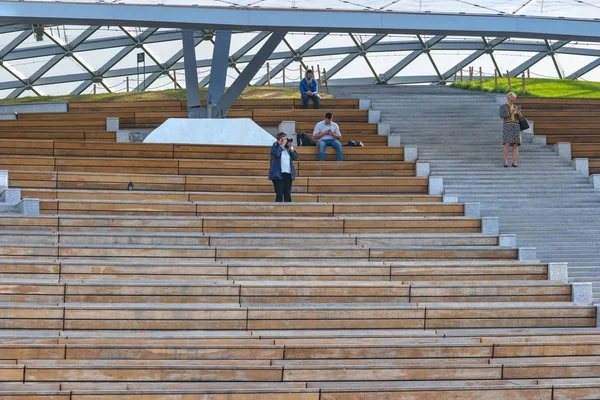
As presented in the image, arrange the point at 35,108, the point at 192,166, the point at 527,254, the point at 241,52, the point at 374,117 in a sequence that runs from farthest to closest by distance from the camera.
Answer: the point at 241,52 → the point at 35,108 → the point at 374,117 → the point at 192,166 → the point at 527,254

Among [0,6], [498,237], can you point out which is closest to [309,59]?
[0,6]

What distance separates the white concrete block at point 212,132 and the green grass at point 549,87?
11765mm

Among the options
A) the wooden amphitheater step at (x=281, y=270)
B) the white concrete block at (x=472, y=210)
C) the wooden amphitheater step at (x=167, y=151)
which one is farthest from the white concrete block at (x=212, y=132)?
the wooden amphitheater step at (x=281, y=270)

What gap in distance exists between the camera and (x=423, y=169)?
24109 mm

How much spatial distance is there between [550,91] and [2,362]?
27050mm

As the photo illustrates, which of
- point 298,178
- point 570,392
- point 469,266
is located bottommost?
point 570,392

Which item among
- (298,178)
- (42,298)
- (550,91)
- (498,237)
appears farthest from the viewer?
(550,91)

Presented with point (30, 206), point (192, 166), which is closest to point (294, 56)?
point (192, 166)

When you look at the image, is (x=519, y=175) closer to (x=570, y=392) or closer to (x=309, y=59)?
(x=570, y=392)

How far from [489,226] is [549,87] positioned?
19416mm

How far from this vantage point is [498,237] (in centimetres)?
2048

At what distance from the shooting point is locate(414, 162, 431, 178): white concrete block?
24.1m

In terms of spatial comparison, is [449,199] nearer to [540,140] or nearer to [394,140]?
[394,140]

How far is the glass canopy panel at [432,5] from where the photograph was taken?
2639 centimetres
